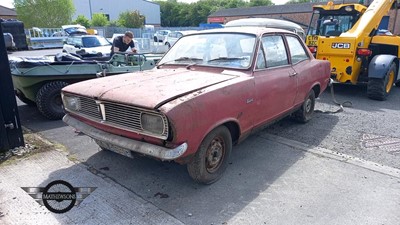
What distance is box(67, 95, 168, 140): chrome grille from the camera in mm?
2986

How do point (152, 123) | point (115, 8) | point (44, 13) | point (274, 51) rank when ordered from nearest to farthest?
1. point (152, 123)
2. point (274, 51)
3. point (44, 13)
4. point (115, 8)

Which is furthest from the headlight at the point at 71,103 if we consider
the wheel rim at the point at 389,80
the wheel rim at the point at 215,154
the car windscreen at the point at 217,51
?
the wheel rim at the point at 389,80

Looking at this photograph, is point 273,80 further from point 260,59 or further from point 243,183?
point 243,183

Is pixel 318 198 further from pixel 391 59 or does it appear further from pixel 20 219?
pixel 391 59

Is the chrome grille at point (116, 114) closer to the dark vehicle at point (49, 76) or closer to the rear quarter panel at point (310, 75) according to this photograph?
the dark vehicle at point (49, 76)

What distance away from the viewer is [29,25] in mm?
39344

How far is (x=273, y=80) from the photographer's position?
164 inches

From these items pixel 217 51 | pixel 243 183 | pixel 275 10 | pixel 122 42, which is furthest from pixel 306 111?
pixel 275 10

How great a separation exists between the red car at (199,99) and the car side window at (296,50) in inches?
0.9

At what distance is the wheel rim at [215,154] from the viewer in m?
3.45

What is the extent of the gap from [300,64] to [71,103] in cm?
351

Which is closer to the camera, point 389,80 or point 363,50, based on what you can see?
point 363,50

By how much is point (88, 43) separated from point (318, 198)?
15.4m

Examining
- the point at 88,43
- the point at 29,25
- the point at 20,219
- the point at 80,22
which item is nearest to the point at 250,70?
the point at 20,219
